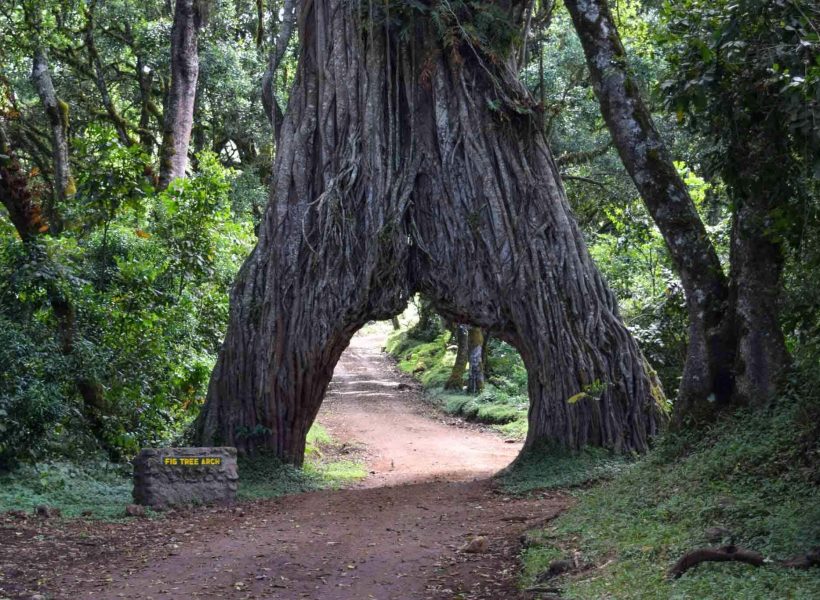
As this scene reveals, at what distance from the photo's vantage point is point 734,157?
816 centimetres

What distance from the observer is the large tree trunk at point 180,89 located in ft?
56.6

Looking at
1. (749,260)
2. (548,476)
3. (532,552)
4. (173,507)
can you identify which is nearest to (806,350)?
(749,260)

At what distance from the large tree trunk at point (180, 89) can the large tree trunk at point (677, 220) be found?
30.7 ft

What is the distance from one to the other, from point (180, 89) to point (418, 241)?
6244 millimetres

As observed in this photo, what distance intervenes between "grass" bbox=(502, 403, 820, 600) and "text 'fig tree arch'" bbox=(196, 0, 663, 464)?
3.98 meters

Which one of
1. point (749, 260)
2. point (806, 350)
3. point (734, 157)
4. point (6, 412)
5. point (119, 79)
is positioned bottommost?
point (6, 412)

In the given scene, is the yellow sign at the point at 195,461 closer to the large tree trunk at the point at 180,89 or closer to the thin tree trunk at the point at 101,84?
the large tree trunk at the point at 180,89

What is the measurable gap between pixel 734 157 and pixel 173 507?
24.2 ft

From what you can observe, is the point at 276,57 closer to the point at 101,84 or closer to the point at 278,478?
Result: the point at 278,478

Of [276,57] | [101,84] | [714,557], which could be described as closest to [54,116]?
[276,57]

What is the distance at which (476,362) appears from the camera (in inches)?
1021

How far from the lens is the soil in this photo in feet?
24.6

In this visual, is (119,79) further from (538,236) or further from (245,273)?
(538,236)

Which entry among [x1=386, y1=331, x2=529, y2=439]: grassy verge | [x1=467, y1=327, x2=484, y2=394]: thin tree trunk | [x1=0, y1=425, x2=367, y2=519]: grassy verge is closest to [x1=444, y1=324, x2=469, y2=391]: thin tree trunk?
[x1=386, y1=331, x2=529, y2=439]: grassy verge
